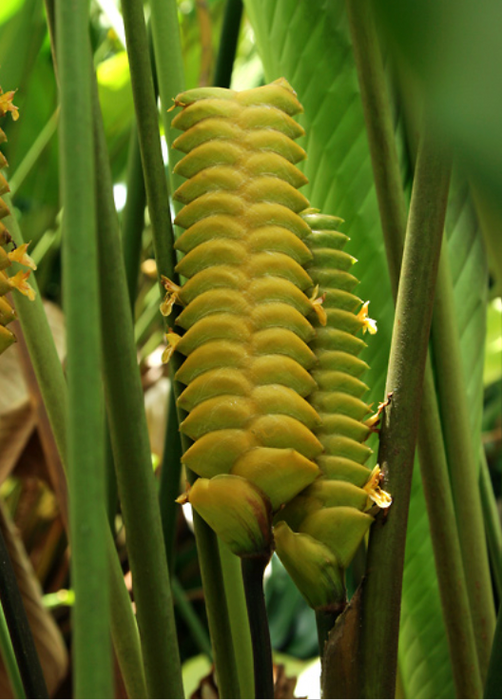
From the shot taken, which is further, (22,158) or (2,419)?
(22,158)

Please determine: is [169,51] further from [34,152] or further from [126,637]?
[34,152]

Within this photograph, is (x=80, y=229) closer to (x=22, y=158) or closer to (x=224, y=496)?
(x=224, y=496)

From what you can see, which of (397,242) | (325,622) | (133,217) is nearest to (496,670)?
(325,622)

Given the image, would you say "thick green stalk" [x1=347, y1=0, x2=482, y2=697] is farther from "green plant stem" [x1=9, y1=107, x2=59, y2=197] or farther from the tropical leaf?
"green plant stem" [x1=9, y1=107, x2=59, y2=197]

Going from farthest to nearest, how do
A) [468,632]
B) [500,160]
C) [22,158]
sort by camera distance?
[22,158], [468,632], [500,160]

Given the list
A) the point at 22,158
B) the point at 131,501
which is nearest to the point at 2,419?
the point at 22,158

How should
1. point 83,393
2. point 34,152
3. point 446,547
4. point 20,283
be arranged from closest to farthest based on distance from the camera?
1. point 83,393
2. point 20,283
3. point 446,547
4. point 34,152

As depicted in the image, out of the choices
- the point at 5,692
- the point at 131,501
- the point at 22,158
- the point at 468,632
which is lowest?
the point at 5,692

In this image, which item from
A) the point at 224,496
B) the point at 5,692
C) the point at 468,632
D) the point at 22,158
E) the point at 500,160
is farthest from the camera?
the point at 22,158
